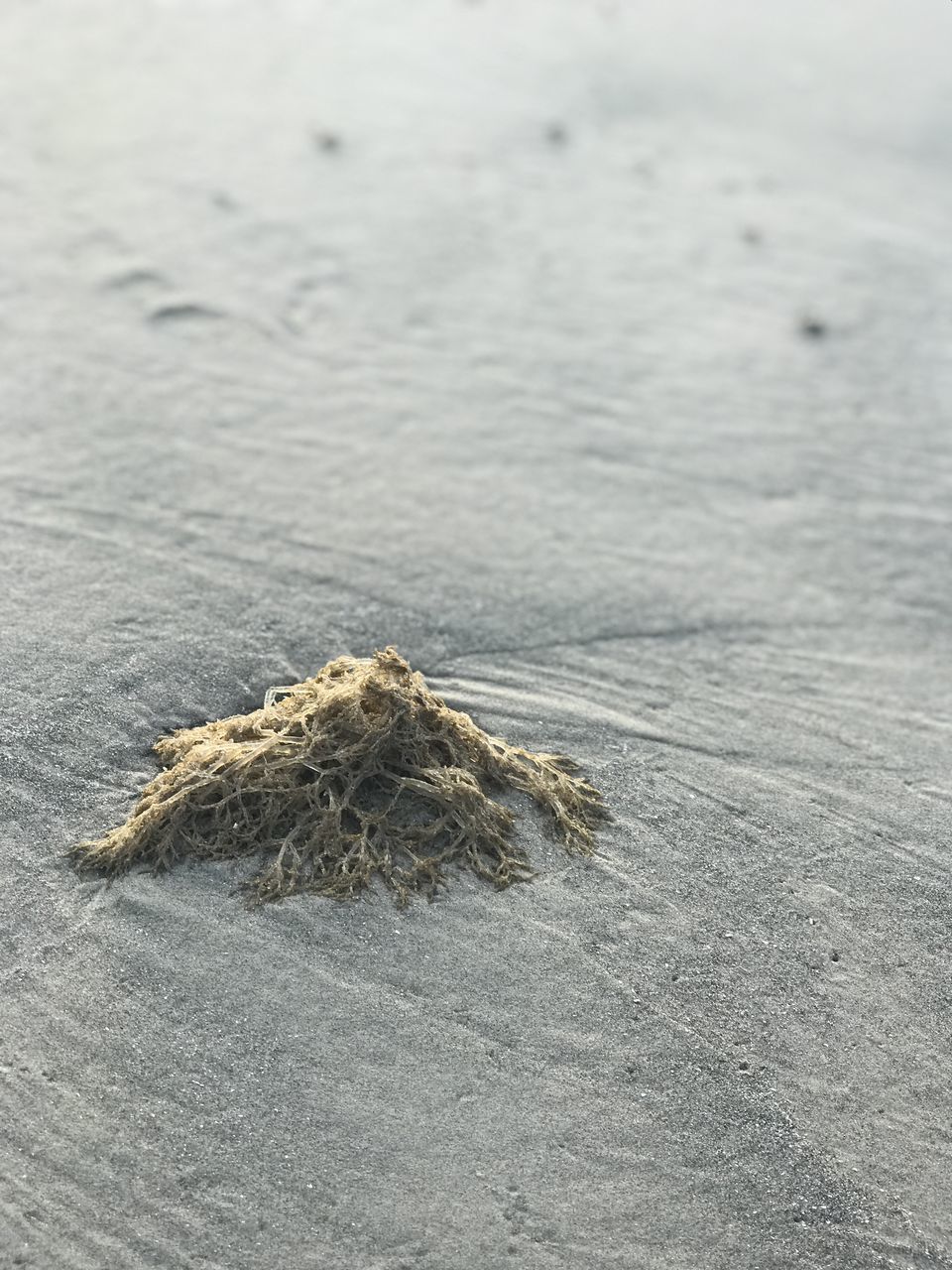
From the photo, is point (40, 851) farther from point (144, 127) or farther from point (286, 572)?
point (144, 127)

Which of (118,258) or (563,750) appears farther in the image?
(118,258)

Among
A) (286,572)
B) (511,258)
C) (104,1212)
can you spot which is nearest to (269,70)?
(511,258)

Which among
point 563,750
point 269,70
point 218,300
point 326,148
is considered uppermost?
point 269,70

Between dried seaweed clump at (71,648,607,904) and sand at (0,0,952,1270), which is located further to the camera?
dried seaweed clump at (71,648,607,904)

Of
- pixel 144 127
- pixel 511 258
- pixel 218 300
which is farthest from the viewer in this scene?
pixel 144 127

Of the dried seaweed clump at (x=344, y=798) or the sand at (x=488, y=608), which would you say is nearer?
the sand at (x=488, y=608)
